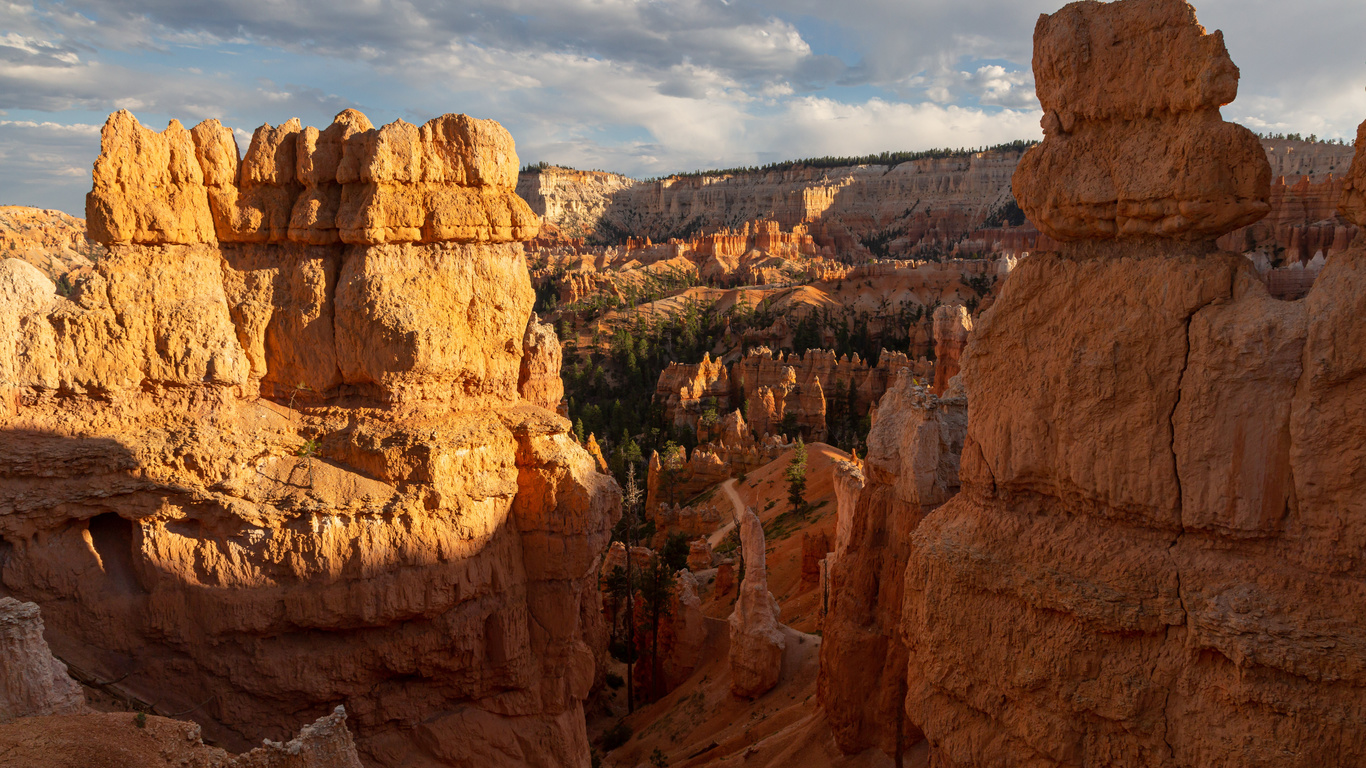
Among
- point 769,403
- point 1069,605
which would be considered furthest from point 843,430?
point 1069,605

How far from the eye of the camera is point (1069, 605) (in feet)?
23.0

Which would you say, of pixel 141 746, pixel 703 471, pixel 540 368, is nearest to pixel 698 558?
pixel 703 471

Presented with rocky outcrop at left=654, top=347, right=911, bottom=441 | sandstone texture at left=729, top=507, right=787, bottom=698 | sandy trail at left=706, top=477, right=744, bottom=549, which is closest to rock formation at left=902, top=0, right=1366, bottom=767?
sandstone texture at left=729, top=507, right=787, bottom=698

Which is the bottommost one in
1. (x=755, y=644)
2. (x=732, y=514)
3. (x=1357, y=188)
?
(x=732, y=514)

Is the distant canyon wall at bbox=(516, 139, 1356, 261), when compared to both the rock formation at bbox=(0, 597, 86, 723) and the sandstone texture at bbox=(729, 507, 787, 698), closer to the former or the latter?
the sandstone texture at bbox=(729, 507, 787, 698)

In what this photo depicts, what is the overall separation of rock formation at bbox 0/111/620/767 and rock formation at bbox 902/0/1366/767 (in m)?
6.53

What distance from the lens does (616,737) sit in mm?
19016

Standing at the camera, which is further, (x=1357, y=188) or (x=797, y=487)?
(x=797, y=487)

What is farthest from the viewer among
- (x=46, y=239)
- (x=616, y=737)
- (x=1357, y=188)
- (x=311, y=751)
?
(x=46, y=239)

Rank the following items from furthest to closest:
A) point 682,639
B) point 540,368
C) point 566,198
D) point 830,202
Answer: point 566,198
point 830,202
point 682,639
point 540,368

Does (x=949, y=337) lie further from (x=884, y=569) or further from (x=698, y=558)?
(x=884, y=569)

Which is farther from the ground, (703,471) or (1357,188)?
(1357,188)

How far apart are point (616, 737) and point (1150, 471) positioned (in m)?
15.4

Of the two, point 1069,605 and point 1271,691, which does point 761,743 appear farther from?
point 1271,691
